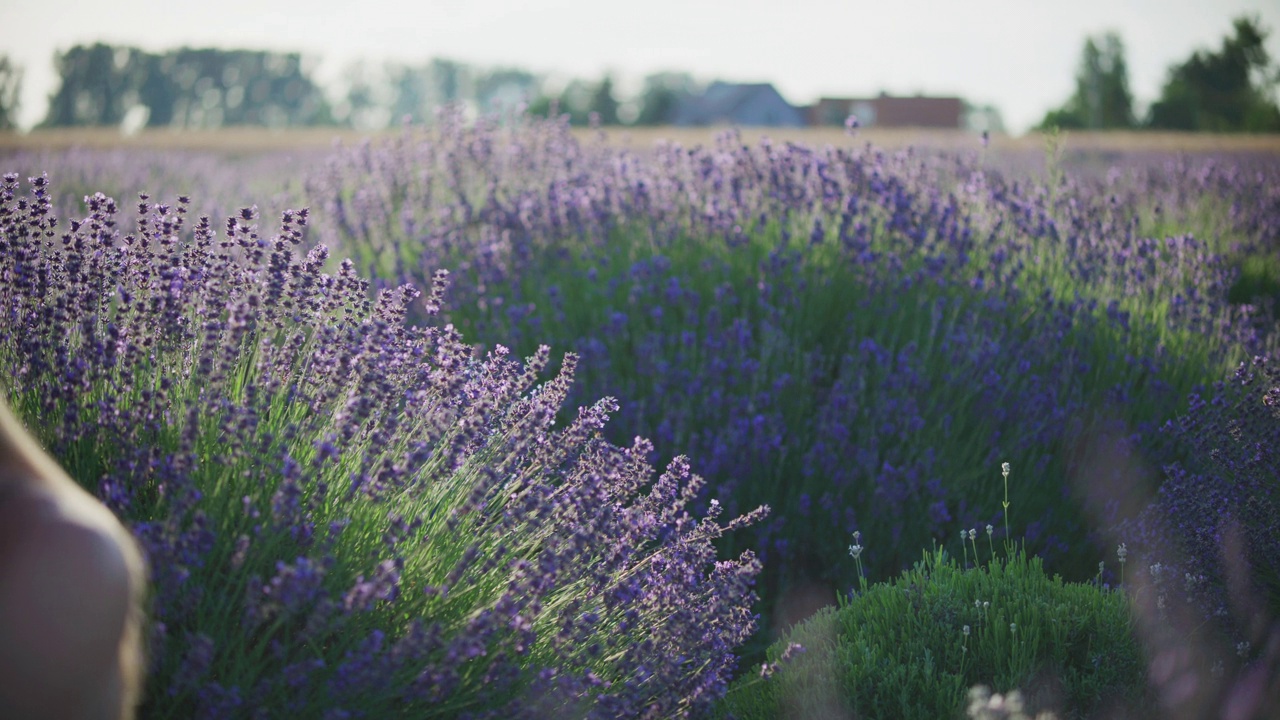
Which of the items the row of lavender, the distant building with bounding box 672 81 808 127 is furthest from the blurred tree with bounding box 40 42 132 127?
the row of lavender

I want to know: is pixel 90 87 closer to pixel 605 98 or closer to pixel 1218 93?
pixel 605 98

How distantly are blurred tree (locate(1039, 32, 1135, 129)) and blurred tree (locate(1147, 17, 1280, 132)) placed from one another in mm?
3504

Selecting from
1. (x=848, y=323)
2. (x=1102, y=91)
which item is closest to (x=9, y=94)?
(x=848, y=323)

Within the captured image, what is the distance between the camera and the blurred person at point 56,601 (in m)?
1.05

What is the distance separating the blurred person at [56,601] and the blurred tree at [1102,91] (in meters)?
44.4

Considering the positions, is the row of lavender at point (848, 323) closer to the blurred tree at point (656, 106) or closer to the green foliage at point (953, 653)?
the green foliage at point (953, 653)

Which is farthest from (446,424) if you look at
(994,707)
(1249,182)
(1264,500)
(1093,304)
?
(1249,182)

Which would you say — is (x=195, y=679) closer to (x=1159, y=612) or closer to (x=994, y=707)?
(x=994, y=707)

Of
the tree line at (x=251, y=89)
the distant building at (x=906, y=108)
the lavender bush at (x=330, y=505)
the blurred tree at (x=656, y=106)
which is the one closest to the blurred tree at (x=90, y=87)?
the tree line at (x=251, y=89)

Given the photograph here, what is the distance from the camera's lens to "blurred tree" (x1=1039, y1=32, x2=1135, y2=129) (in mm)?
44188

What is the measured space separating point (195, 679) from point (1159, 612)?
219cm

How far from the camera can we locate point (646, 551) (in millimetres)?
2877

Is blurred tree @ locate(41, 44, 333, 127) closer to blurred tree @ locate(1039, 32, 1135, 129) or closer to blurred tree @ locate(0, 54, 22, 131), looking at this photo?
blurred tree @ locate(0, 54, 22, 131)

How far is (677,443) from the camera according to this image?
11.0 ft
